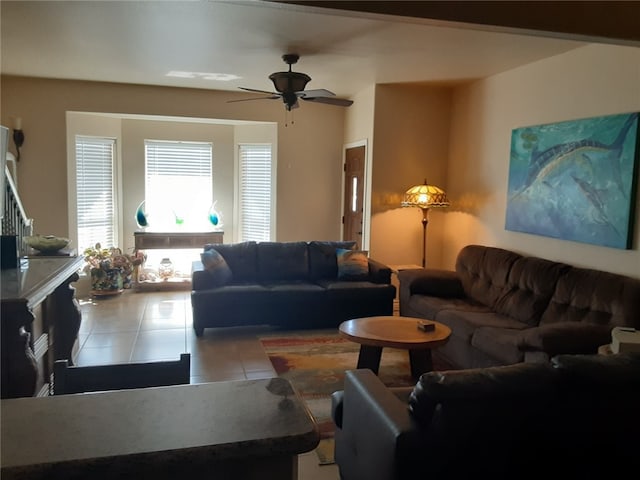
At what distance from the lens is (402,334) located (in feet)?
11.7

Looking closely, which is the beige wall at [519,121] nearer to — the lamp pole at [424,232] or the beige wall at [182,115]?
the lamp pole at [424,232]

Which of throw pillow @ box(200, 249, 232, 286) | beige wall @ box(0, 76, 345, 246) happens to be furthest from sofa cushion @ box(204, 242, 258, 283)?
beige wall @ box(0, 76, 345, 246)

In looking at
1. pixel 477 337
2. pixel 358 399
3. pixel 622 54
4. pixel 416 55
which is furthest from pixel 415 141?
pixel 358 399

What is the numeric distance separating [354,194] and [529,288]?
303 centimetres

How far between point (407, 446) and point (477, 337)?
211 cm

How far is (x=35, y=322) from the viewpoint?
8.62 ft

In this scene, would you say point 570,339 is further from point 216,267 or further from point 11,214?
point 11,214

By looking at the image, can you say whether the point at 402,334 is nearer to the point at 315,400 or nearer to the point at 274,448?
the point at 315,400

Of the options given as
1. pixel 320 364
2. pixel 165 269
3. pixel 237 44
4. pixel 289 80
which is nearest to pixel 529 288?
pixel 320 364

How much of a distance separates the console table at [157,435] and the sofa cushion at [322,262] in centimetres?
454

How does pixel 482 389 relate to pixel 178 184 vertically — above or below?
below

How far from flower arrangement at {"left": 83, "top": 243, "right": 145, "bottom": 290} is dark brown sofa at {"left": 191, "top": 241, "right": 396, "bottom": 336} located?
5.90 feet

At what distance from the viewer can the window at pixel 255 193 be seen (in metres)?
7.27

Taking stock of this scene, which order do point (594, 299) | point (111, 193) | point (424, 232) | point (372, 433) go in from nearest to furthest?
point (372, 433) → point (594, 299) → point (424, 232) → point (111, 193)
